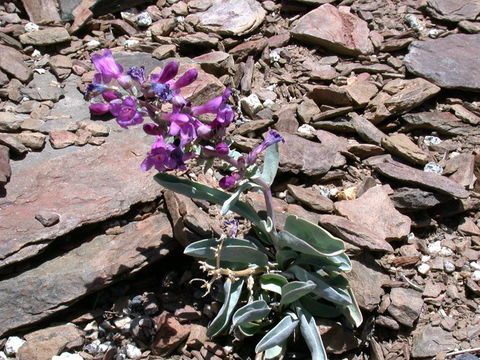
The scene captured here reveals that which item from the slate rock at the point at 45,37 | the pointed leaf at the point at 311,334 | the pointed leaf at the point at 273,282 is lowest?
the pointed leaf at the point at 311,334

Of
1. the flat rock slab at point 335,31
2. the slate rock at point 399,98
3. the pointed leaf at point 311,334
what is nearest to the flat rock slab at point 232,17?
the flat rock slab at point 335,31

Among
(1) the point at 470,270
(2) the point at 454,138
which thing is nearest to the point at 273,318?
(1) the point at 470,270

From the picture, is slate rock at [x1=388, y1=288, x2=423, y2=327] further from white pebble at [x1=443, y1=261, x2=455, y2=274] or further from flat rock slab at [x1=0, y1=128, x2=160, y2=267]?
flat rock slab at [x1=0, y1=128, x2=160, y2=267]

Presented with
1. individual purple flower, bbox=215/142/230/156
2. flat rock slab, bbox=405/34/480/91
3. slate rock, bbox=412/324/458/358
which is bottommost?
slate rock, bbox=412/324/458/358

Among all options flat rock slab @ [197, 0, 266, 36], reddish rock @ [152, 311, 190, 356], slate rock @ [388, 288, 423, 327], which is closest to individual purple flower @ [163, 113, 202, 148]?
reddish rock @ [152, 311, 190, 356]

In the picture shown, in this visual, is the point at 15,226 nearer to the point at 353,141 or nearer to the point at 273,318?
the point at 273,318

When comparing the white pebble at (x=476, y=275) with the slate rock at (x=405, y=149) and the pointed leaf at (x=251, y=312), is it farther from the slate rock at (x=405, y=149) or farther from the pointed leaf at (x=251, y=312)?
the pointed leaf at (x=251, y=312)
